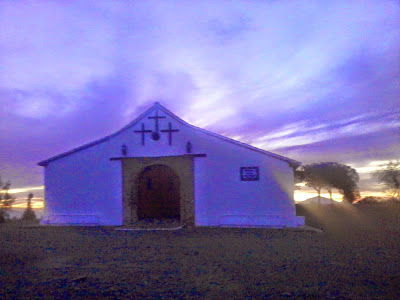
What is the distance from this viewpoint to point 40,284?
6.45 meters

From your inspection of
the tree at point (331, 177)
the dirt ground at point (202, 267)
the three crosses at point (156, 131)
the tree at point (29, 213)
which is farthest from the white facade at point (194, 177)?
the tree at point (331, 177)

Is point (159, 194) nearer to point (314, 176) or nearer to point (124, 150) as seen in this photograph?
point (124, 150)

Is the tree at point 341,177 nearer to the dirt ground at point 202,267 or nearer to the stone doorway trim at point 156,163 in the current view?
the stone doorway trim at point 156,163

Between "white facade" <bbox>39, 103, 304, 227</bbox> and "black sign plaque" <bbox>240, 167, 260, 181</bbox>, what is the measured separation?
4.3 inches

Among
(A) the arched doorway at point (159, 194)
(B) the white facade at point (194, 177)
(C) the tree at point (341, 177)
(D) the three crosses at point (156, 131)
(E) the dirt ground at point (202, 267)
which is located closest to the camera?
(E) the dirt ground at point (202, 267)

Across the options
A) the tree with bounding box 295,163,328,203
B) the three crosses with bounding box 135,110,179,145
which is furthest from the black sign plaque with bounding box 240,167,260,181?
the tree with bounding box 295,163,328,203

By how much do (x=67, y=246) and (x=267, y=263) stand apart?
221 inches

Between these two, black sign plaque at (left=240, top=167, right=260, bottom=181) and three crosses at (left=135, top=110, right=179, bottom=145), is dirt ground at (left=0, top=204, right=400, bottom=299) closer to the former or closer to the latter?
black sign plaque at (left=240, top=167, right=260, bottom=181)

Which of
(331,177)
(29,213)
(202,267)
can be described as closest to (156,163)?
(202,267)

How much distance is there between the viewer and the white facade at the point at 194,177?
620 inches

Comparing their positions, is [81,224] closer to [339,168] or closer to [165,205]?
[165,205]

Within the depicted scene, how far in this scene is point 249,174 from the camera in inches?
624

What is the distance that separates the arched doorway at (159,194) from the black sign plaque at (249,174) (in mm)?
3818

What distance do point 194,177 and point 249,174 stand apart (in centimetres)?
218
